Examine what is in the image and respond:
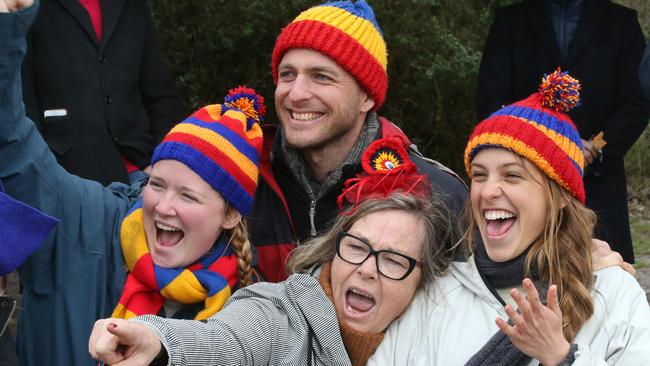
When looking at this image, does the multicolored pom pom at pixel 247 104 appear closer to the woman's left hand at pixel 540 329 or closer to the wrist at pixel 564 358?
the woman's left hand at pixel 540 329

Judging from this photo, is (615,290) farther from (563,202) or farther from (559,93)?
(559,93)

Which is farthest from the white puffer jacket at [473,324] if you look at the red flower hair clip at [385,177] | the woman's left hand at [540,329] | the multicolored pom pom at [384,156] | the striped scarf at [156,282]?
the striped scarf at [156,282]

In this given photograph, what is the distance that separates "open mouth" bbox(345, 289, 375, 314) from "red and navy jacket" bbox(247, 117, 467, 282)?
672mm

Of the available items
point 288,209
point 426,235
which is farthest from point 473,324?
point 288,209

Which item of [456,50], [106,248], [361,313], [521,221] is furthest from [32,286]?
[456,50]

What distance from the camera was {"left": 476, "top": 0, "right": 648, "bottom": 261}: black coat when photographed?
16.9 ft

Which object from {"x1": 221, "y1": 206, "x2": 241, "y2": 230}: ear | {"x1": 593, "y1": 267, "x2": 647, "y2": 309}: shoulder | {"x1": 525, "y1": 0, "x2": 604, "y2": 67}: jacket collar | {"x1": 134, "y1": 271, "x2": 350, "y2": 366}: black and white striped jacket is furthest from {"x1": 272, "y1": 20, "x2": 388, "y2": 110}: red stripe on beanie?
{"x1": 593, "y1": 267, "x2": 647, "y2": 309}: shoulder

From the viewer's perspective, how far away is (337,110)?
13.7 ft

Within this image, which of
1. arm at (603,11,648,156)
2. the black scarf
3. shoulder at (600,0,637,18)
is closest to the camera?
the black scarf

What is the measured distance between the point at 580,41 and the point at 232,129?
2460 mm

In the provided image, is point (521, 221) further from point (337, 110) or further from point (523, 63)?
point (523, 63)

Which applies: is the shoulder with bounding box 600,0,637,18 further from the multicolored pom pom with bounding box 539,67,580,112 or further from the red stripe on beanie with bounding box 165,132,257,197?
the red stripe on beanie with bounding box 165,132,257,197

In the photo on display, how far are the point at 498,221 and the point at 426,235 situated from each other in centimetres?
27

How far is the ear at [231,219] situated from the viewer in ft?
11.6
